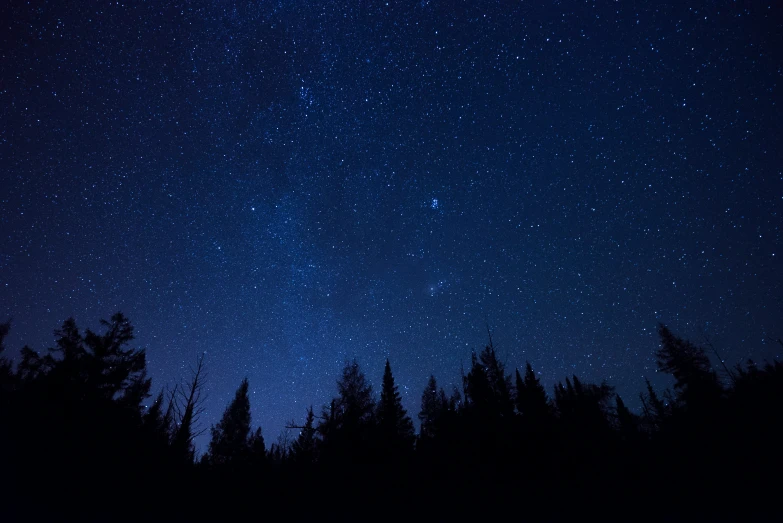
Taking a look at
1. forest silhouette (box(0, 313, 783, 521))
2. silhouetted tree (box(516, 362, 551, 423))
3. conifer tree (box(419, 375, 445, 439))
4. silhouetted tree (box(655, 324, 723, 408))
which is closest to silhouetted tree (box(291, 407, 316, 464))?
forest silhouette (box(0, 313, 783, 521))

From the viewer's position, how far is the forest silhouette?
13.8 meters

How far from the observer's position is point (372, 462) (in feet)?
72.0

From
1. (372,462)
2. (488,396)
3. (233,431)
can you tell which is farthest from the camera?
(233,431)

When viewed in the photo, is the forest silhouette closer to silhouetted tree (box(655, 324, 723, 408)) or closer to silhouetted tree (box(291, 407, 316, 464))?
silhouetted tree (box(291, 407, 316, 464))

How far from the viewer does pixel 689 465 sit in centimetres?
1705

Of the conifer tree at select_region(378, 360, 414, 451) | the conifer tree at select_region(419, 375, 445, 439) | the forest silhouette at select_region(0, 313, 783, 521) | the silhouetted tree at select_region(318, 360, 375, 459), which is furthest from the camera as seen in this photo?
Result: the conifer tree at select_region(419, 375, 445, 439)

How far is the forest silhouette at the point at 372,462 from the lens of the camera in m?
13.8

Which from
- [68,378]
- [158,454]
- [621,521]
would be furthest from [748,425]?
[68,378]

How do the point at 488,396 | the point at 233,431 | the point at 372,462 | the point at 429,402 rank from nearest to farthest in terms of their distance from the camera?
the point at 372,462
the point at 488,396
the point at 233,431
the point at 429,402

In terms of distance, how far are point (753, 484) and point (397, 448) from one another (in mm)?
18180

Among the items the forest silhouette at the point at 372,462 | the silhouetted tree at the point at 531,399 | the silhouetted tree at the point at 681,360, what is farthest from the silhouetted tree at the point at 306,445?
the silhouetted tree at the point at 681,360

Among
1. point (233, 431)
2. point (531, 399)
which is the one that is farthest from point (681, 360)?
point (233, 431)

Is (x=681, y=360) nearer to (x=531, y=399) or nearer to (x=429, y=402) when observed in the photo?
(x=531, y=399)

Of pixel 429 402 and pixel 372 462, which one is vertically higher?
pixel 429 402
